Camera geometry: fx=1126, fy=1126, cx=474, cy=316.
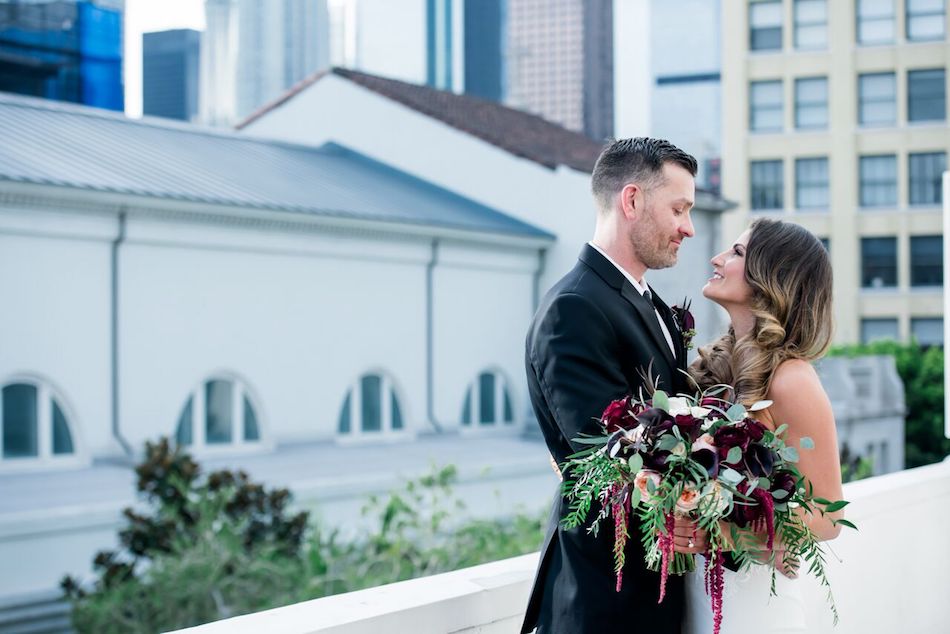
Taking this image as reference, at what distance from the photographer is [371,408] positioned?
74.2 ft

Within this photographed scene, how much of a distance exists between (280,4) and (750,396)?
649 feet

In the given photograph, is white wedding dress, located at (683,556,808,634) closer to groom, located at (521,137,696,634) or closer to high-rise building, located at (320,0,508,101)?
groom, located at (521,137,696,634)

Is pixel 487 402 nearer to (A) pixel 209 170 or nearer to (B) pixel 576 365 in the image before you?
(A) pixel 209 170

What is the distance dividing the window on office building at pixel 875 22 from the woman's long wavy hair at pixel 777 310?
48.7m

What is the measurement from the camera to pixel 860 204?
4784 cm

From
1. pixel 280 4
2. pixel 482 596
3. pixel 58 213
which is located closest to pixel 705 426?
pixel 482 596

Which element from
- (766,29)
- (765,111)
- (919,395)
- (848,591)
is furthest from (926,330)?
(848,591)

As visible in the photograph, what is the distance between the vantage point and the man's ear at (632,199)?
3256 millimetres

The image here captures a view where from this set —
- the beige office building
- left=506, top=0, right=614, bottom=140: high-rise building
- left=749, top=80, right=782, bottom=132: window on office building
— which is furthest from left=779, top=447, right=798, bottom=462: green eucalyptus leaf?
left=506, top=0, right=614, bottom=140: high-rise building

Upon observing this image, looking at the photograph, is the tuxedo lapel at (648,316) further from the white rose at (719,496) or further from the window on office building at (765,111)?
the window on office building at (765,111)

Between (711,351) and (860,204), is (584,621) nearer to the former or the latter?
(711,351)

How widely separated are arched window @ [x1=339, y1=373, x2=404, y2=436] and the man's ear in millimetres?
18994

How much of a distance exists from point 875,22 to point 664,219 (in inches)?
1947

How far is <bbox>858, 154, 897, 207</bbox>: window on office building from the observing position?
157 feet
